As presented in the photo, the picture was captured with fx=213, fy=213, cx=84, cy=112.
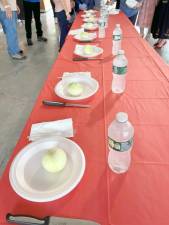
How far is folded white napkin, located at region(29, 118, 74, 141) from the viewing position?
2.65 feet

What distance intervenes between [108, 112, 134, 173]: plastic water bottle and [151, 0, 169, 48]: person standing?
2.94 metres

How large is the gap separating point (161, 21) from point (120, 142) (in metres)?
3.09

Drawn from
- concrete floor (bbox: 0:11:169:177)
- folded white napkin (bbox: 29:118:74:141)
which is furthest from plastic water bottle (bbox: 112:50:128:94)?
concrete floor (bbox: 0:11:169:177)

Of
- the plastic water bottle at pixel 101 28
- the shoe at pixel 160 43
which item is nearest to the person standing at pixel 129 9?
the shoe at pixel 160 43

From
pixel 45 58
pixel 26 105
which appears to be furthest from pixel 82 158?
pixel 45 58

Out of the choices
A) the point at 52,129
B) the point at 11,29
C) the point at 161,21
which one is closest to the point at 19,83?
the point at 11,29

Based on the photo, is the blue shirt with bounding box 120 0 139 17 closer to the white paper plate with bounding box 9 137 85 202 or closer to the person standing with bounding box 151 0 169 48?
the person standing with bounding box 151 0 169 48

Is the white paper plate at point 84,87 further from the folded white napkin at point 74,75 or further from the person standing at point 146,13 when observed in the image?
the person standing at point 146,13

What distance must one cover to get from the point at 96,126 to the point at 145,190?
320mm

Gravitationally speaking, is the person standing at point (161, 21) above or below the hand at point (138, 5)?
below

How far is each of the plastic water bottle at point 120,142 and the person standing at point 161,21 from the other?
9.63 ft

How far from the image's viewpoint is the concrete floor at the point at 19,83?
184 cm

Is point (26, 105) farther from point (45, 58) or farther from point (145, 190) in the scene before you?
point (145, 190)

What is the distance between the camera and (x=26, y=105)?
87.3 inches
